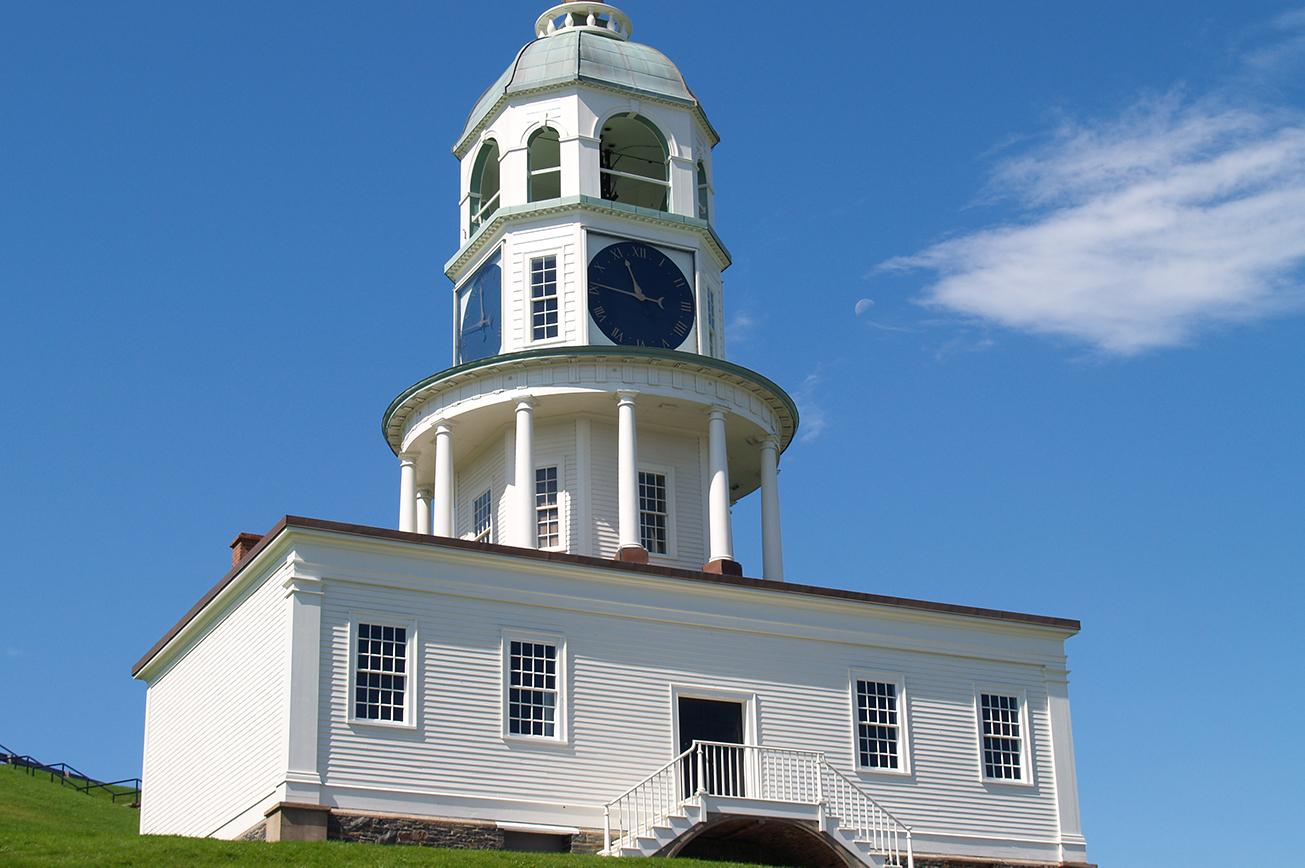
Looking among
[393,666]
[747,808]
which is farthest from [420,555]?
[747,808]

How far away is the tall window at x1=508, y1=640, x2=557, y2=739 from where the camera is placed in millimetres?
35719

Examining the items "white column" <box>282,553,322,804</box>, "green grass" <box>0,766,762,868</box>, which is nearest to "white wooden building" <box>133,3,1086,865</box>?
"white column" <box>282,553,322,804</box>

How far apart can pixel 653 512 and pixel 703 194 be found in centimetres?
869

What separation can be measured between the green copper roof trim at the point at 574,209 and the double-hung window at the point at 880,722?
11659mm

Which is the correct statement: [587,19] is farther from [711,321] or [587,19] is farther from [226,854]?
[226,854]

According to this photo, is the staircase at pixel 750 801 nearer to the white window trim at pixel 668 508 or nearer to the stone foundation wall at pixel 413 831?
the stone foundation wall at pixel 413 831

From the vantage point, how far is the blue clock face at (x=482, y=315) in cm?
4431

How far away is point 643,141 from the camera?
47500 millimetres

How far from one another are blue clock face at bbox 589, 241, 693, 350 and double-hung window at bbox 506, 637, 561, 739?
9.20 m

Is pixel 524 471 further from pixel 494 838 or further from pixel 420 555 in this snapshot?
pixel 494 838

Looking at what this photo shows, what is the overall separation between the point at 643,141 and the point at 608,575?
559 inches

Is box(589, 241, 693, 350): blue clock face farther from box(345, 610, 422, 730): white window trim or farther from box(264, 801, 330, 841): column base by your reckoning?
box(264, 801, 330, 841): column base

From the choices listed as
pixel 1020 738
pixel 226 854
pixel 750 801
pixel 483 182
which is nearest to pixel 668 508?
pixel 1020 738

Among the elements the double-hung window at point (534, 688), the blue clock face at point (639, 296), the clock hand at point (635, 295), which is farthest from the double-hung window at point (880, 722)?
the clock hand at point (635, 295)
